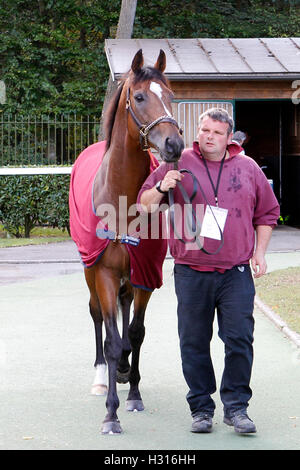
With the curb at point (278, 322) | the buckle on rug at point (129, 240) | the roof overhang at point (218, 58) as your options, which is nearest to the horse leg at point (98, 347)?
the buckle on rug at point (129, 240)

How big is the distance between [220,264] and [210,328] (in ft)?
1.52

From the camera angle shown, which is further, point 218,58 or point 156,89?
point 218,58

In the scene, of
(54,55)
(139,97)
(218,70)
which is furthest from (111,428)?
(54,55)

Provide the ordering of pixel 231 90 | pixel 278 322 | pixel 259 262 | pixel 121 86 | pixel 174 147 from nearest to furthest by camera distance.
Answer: pixel 174 147, pixel 259 262, pixel 121 86, pixel 278 322, pixel 231 90

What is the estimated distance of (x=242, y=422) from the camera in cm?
513

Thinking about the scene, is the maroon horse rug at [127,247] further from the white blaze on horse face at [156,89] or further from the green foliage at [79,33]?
the green foliage at [79,33]

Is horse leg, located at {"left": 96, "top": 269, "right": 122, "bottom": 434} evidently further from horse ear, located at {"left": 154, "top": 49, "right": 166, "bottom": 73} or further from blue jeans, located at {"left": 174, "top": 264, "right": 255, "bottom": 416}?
horse ear, located at {"left": 154, "top": 49, "right": 166, "bottom": 73}

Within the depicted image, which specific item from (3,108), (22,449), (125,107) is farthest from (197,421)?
(3,108)

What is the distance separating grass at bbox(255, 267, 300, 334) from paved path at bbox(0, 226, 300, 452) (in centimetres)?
23

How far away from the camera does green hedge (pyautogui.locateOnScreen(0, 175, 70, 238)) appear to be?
1822 cm

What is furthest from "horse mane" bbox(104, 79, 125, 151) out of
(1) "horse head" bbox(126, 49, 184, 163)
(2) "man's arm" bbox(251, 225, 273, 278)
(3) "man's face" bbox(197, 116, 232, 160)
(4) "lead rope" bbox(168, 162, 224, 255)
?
(2) "man's arm" bbox(251, 225, 273, 278)

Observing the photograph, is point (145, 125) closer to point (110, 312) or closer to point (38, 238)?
point (110, 312)

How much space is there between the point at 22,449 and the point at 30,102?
70.9ft
